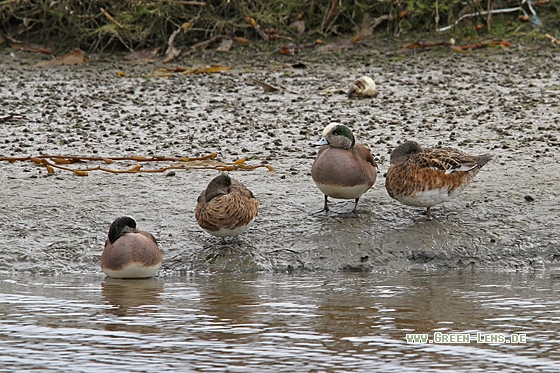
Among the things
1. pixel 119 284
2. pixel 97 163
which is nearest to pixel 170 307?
pixel 119 284

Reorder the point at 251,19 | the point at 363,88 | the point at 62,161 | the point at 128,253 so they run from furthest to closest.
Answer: the point at 251,19
the point at 363,88
the point at 62,161
the point at 128,253

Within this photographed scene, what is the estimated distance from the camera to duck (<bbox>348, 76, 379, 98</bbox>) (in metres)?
11.4

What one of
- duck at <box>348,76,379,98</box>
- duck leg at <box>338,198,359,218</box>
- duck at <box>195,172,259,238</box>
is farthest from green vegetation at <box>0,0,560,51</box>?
duck at <box>195,172,259,238</box>

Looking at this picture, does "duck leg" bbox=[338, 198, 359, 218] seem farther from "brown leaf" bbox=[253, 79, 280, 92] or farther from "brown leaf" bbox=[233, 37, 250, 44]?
"brown leaf" bbox=[233, 37, 250, 44]

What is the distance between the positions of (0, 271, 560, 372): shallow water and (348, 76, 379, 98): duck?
168 inches

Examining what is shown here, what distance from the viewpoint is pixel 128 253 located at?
23.8 ft

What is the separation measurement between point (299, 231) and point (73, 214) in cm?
190

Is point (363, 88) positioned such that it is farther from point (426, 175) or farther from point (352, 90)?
point (426, 175)

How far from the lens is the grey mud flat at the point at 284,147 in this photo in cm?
784

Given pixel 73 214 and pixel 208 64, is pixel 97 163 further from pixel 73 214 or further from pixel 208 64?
pixel 208 64

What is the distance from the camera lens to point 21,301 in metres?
6.63

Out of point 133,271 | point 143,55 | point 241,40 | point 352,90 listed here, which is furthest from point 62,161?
point 241,40

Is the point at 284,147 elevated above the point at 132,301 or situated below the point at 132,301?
above

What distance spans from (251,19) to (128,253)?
6.94 meters
